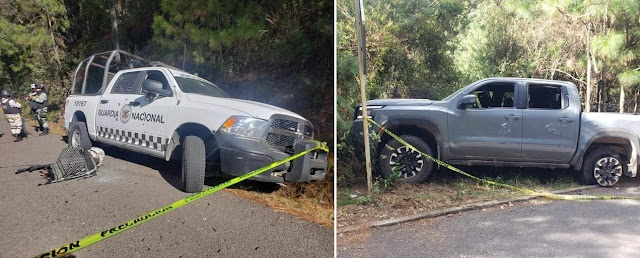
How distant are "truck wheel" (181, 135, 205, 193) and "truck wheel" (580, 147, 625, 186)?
1350mm

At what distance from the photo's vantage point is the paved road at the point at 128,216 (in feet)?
3.38

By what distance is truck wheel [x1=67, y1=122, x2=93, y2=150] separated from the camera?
3.58 feet

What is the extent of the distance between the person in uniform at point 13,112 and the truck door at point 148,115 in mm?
228

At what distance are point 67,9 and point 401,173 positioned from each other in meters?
1.21

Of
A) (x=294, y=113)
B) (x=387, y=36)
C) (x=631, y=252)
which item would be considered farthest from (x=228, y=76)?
(x=631, y=252)

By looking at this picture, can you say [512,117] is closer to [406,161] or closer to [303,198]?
[406,161]

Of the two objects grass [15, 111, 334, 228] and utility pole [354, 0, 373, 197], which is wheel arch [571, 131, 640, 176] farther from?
grass [15, 111, 334, 228]

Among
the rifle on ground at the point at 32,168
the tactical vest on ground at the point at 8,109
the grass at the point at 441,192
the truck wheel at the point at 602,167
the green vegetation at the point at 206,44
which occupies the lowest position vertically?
the grass at the point at 441,192

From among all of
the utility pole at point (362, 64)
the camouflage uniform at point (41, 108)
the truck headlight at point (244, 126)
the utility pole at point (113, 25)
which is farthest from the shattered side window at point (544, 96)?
the camouflage uniform at point (41, 108)

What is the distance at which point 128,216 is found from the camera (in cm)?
114

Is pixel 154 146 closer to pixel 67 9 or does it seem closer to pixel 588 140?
pixel 67 9

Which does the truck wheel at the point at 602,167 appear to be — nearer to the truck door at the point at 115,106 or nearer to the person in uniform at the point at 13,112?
the truck door at the point at 115,106

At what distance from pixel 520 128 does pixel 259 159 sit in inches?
37.2

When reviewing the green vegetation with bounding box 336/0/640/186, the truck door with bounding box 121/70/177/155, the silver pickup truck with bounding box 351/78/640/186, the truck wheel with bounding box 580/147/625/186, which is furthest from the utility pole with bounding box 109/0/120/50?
the truck wheel with bounding box 580/147/625/186
